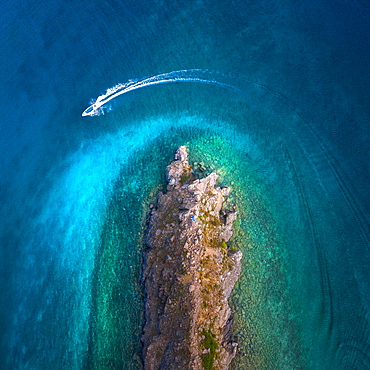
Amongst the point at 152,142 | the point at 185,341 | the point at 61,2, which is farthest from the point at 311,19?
the point at 185,341

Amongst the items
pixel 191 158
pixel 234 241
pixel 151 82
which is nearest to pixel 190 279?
pixel 234 241

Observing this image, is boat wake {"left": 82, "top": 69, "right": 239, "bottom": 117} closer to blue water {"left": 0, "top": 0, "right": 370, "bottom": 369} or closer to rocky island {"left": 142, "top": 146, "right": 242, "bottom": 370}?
blue water {"left": 0, "top": 0, "right": 370, "bottom": 369}

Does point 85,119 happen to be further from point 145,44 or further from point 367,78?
point 367,78

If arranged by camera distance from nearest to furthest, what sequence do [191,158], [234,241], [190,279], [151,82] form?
1. [190,279]
2. [234,241]
3. [191,158]
4. [151,82]

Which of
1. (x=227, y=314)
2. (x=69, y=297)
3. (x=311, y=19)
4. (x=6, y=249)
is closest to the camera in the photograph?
(x=227, y=314)

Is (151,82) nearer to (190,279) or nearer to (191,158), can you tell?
(191,158)

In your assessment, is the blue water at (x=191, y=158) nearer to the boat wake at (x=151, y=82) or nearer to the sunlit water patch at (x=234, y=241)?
the sunlit water patch at (x=234, y=241)

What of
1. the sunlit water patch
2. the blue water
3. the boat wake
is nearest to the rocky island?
the sunlit water patch
